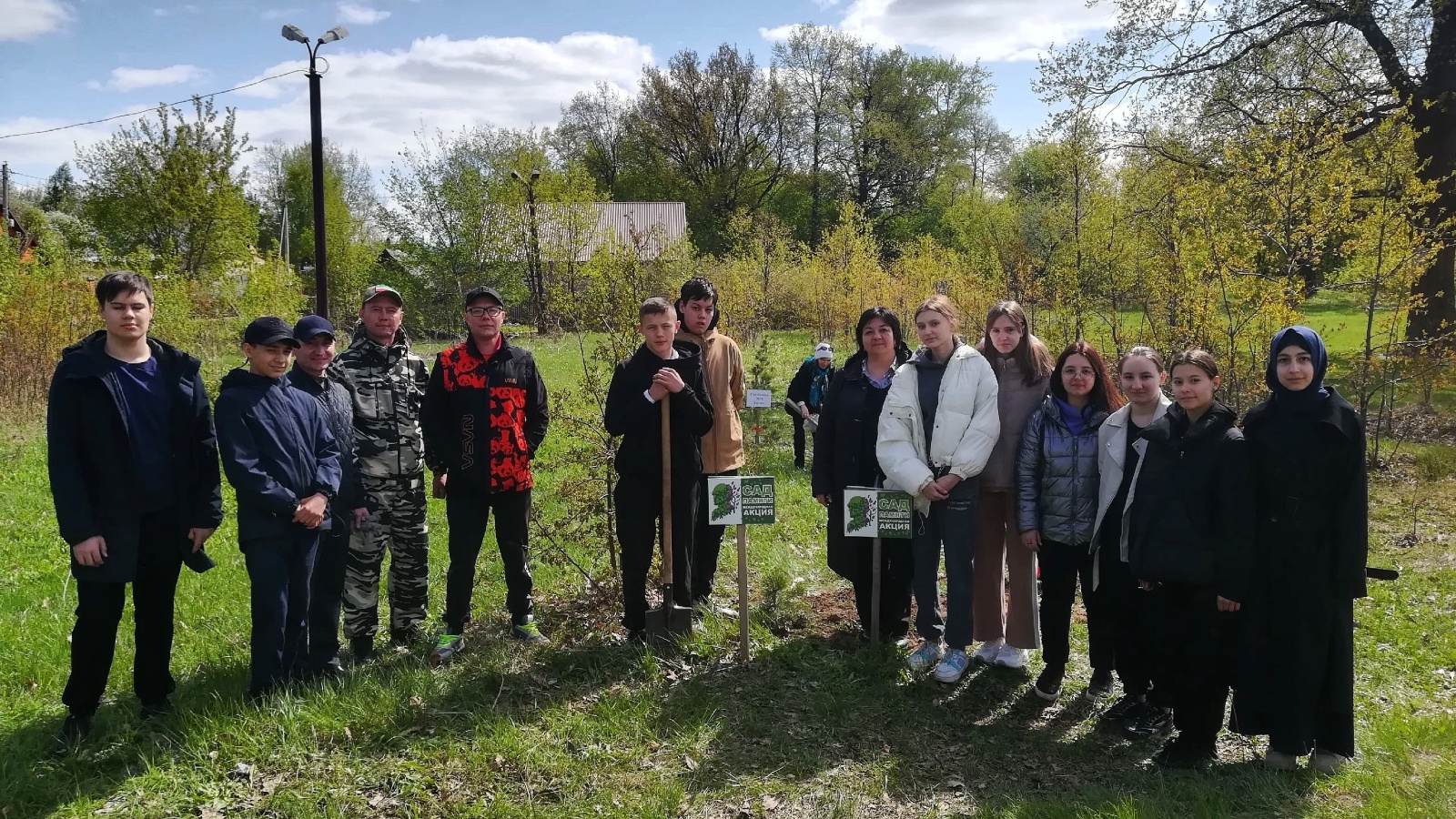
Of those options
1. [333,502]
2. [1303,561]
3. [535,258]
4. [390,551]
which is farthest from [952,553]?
[535,258]

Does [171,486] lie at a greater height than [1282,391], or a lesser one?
lesser

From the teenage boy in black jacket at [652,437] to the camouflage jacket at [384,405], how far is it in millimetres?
1110

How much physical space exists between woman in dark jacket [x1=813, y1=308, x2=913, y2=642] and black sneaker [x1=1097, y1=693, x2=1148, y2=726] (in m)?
1.26

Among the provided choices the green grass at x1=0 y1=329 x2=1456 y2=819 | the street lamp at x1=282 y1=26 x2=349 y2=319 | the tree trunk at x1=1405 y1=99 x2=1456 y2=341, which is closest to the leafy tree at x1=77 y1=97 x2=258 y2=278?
the street lamp at x1=282 y1=26 x2=349 y2=319

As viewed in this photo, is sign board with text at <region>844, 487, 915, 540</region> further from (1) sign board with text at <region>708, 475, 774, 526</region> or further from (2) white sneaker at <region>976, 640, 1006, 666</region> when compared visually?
(2) white sneaker at <region>976, 640, 1006, 666</region>

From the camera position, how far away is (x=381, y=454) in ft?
15.2

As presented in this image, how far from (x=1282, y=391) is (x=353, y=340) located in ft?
15.2

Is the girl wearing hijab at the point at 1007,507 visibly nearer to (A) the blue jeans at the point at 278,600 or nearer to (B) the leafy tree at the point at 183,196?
(A) the blue jeans at the point at 278,600

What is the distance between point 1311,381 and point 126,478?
5162 millimetres

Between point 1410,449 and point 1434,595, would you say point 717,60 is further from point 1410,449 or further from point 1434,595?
point 1434,595

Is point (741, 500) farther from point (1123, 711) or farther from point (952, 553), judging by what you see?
point (1123, 711)

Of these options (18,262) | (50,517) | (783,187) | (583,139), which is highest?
(583,139)

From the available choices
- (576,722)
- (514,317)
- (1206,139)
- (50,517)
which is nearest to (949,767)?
(576,722)

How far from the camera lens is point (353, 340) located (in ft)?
15.4
